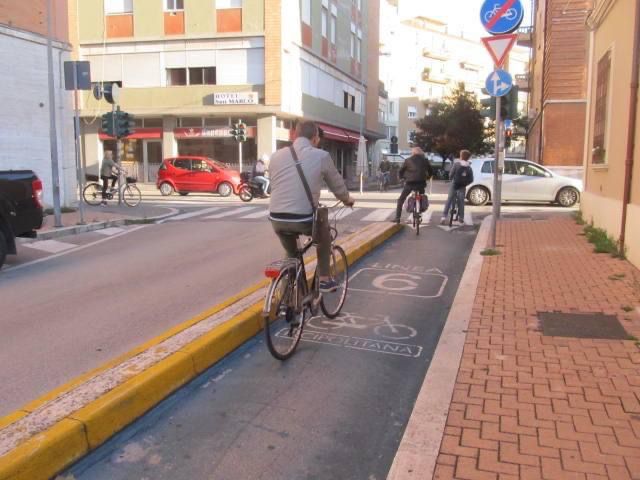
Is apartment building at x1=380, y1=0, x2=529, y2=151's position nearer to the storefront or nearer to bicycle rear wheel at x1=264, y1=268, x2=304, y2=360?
the storefront

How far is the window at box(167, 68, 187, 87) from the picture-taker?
3145cm

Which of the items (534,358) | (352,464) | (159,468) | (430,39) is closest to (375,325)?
(534,358)

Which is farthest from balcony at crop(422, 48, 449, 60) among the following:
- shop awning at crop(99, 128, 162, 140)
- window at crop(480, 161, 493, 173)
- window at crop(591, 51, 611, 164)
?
window at crop(591, 51, 611, 164)

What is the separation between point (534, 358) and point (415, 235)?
728cm

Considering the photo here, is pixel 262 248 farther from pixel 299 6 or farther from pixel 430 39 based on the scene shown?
pixel 430 39

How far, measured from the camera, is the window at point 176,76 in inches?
1238

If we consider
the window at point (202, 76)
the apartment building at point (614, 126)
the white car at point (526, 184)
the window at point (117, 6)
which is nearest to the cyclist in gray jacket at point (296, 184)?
the apartment building at point (614, 126)

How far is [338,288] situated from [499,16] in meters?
5.59

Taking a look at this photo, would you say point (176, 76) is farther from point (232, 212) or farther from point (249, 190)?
point (232, 212)

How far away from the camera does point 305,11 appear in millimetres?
33281

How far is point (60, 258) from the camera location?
989 cm

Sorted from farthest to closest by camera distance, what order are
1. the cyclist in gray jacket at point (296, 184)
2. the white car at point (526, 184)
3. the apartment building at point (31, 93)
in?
the white car at point (526, 184), the apartment building at point (31, 93), the cyclist in gray jacket at point (296, 184)

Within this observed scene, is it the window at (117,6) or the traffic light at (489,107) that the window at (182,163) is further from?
the traffic light at (489,107)

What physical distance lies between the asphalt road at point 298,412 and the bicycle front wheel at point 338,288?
0.13 metres
